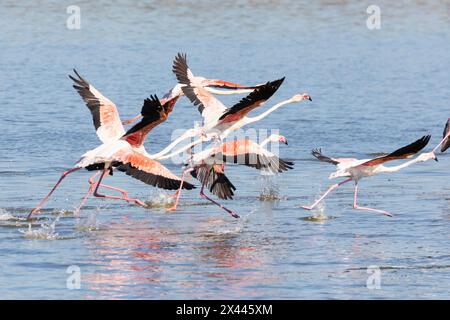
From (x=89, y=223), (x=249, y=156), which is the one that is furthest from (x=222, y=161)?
(x=89, y=223)

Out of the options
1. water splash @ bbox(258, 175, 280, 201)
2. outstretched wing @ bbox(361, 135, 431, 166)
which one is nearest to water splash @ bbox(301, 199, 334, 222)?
outstretched wing @ bbox(361, 135, 431, 166)

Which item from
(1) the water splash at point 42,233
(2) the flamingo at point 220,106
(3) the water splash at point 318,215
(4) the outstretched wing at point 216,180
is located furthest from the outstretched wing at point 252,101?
(1) the water splash at point 42,233

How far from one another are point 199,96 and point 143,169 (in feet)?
9.35

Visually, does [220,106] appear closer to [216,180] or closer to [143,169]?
[216,180]

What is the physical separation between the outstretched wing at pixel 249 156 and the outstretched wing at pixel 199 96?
922mm

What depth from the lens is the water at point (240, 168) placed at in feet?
40.5

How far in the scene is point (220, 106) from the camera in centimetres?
1756

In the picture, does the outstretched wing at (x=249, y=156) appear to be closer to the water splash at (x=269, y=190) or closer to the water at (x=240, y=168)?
the water splash at (x=269, y=190)

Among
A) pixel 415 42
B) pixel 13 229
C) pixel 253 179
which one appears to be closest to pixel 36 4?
pixel 415 42

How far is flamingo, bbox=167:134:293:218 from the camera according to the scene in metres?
15.8

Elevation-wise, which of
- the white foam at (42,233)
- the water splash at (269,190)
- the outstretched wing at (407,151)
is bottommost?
the white foam at (42,233)

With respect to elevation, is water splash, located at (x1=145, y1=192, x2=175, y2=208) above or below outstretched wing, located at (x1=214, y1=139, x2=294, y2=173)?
below

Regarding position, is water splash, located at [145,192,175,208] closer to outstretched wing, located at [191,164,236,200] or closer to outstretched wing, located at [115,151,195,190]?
outstretched wing, located at [191,164,236,200]

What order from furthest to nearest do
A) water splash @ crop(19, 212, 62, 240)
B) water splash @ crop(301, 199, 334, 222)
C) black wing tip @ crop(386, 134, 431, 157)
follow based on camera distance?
water splash @ crop(301, 199, 334, 222) → black wing tip @ crop(386, 134, 431, 157) → water splash @ crop(19, 212, 62, 240)
